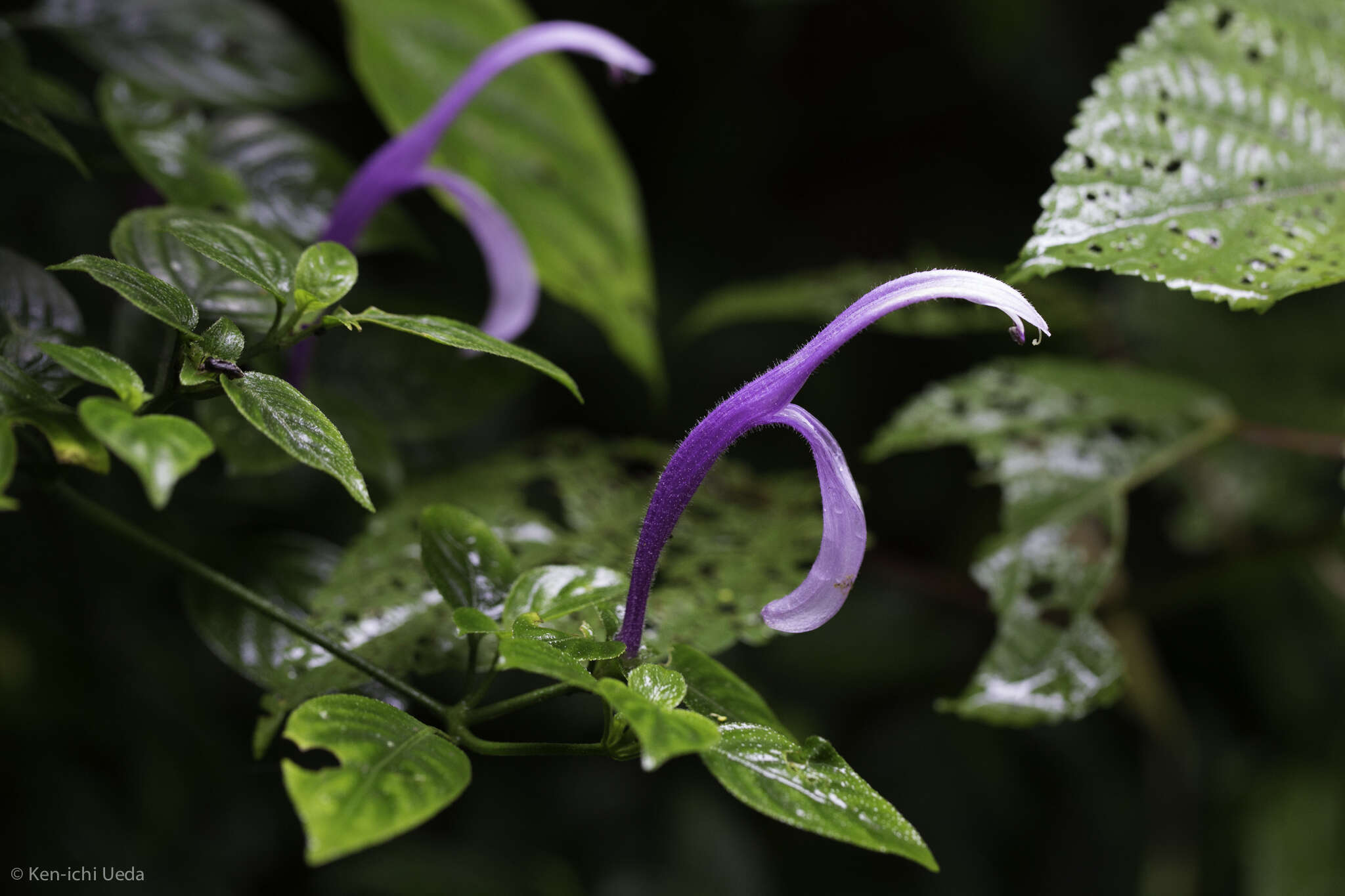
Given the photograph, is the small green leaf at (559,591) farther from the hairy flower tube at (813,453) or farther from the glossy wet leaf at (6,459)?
the glossy wet leaf at (6,459)

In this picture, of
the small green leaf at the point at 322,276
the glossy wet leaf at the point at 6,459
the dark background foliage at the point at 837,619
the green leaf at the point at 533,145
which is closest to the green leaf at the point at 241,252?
the small green leaf at the point at 322,276

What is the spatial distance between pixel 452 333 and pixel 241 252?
12 cm

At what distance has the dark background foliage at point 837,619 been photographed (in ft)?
3.45

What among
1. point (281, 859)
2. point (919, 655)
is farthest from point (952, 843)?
point (281, 859)

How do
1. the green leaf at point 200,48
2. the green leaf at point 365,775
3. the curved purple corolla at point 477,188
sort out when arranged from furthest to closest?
the green leaf at point 200,48 → the curved purple corolla at point 477,188 → the green leaf at point 365,775

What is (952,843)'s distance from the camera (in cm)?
144

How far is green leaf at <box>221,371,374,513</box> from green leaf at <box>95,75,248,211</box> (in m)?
0.33

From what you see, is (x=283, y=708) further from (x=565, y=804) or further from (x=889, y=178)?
(x=889, y=178)

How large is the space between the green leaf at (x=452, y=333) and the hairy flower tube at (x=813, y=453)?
72 mm

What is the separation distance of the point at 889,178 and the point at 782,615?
4.36 feet

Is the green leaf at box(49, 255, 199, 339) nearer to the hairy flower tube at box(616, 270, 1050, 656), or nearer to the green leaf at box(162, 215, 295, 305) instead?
the green leaf at box(162, 215, 295, 305)

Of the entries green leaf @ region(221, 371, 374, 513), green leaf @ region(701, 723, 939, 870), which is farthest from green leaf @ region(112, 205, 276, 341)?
green leaf @ region(701, 723, 939, 870)

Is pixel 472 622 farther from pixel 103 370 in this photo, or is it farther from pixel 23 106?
pixel 23 106

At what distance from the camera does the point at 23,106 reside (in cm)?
59
